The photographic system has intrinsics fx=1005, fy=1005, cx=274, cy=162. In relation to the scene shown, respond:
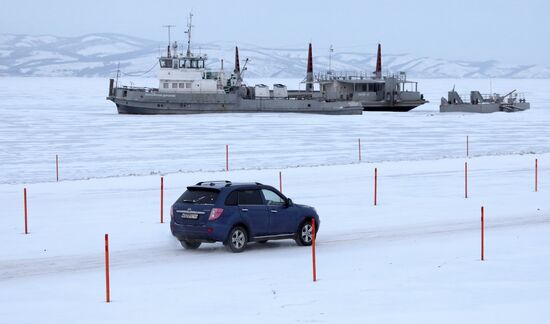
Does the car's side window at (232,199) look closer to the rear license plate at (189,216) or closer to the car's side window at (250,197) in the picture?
the car's side window at (250,197)

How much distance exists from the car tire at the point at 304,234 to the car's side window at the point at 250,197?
3.40 feet

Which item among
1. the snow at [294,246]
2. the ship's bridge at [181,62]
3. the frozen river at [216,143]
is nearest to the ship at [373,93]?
the ship's bridge at [181,62]

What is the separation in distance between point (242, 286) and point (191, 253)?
3.56 meters

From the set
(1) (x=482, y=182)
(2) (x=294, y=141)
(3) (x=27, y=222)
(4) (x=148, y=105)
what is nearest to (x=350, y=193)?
(1) (x=482, y=182)

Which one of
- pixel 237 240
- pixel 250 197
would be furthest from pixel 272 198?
pixel 237 240

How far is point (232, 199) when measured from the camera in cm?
1812

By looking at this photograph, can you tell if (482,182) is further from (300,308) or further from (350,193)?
(300,308)

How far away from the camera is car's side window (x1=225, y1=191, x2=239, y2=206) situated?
18.0 meters

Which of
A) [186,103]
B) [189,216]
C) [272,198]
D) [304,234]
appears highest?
[186,103]

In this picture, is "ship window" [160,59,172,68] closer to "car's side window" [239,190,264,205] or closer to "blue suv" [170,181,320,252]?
"blue suv" [170,181,320,252]

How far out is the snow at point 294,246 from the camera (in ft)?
43.1

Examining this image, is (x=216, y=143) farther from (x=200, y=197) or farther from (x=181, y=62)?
(x=181, y=62)

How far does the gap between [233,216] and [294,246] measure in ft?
6.38

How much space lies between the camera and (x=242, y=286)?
14758mm
